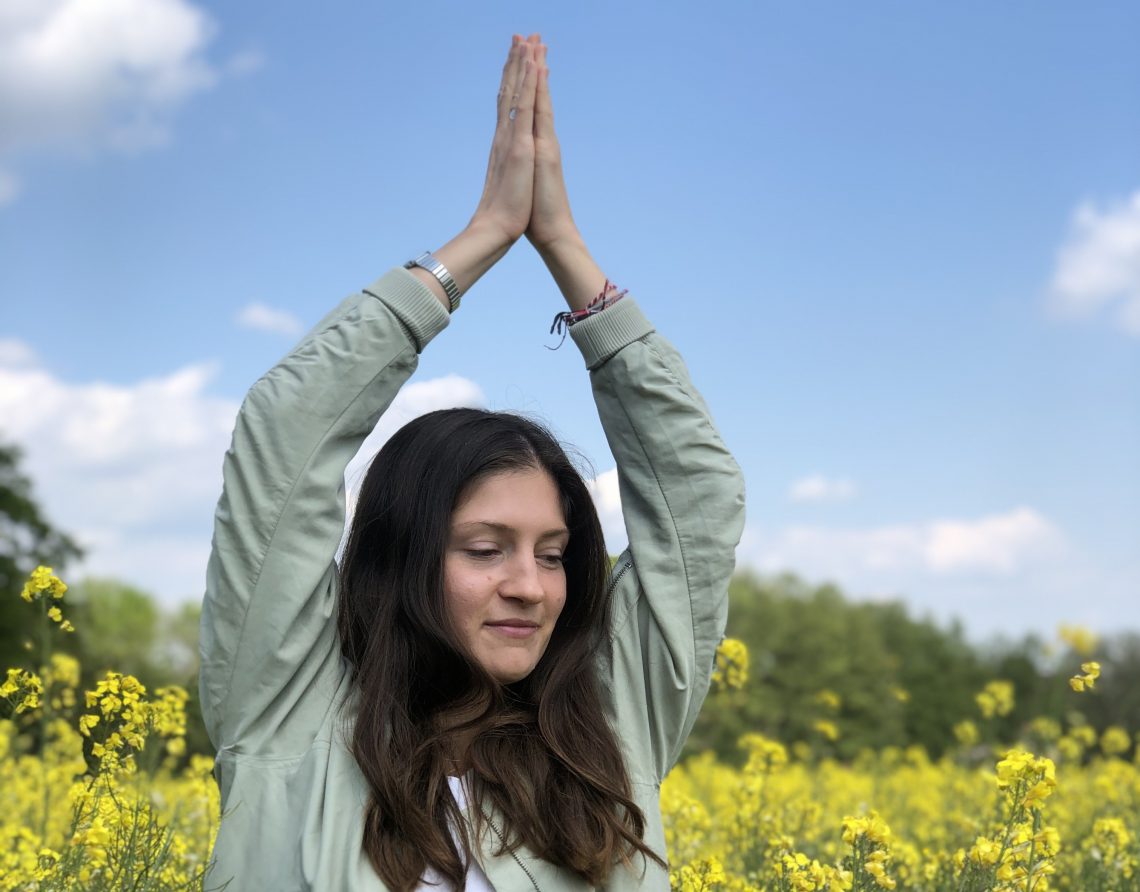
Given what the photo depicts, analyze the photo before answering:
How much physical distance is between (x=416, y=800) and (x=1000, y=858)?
4.12ft

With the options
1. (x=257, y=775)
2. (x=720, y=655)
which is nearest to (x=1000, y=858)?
(x=257, y=775)

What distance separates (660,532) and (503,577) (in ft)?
1.43

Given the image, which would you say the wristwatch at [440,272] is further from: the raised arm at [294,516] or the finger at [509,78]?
the finger at [509,78]

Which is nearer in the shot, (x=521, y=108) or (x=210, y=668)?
(x=210, y=668)

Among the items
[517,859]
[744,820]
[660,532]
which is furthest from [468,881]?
[744,820]

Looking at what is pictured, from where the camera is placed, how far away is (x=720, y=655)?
455 centimetres

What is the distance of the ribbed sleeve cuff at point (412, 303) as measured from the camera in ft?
8.86

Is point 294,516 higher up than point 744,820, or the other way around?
point 294,516

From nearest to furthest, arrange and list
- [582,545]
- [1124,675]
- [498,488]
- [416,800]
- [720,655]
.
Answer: [416,800] < [498,488] < [582,545] < [720,655] < [1124,675]

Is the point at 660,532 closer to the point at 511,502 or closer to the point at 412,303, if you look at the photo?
the point at 511,502

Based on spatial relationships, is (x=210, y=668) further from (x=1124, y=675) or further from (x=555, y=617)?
(x=1124, y=675)

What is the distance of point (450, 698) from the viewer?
2705mm

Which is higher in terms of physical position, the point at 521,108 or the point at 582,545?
the point at 521,108

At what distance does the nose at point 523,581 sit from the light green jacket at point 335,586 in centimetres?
33
